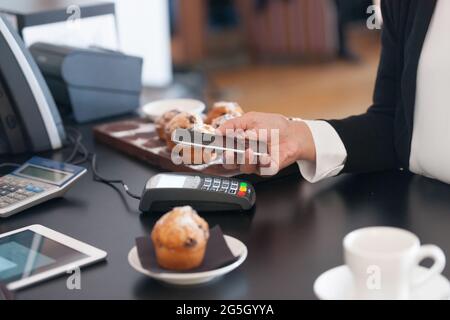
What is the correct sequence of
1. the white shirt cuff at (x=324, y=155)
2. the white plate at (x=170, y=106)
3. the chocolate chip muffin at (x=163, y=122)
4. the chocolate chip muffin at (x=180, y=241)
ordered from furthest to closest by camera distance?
the white plate at (x=170, y=106)
the chocolate chip muffin at (x=163, y=122)
the white shirt cuff at (x=324, y=155)
the chocolate chip muffin at (x=180, y=241)

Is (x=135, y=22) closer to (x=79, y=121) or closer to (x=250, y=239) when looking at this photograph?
(x=79, y=121)

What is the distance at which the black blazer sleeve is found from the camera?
1.30m

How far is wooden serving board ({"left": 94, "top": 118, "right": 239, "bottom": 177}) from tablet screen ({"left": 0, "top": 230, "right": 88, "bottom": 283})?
1.05 feet

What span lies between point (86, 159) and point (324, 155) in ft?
1.59

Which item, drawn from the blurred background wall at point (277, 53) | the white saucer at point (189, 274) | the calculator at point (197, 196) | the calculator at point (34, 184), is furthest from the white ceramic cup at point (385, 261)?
the blurred background wall at point (277, 53)

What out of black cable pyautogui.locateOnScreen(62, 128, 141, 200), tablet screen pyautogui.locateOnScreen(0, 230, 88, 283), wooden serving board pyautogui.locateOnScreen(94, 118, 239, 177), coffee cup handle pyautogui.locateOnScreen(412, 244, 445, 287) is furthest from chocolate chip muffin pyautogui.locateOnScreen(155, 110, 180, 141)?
coffee cup handle pyautogui.locateOnScreen(412, 244, 445, 287)

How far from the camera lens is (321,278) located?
0.89 meters

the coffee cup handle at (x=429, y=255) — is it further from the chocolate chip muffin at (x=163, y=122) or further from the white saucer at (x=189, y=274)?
the chocolate chip muffin at (x=163, y=122)

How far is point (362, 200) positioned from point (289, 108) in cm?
302

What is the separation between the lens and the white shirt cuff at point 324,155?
4.11 feet

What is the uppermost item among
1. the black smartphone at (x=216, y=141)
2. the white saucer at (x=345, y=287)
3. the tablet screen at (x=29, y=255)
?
the black smartphone at (x=216, y=141)

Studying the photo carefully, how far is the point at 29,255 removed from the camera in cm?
100

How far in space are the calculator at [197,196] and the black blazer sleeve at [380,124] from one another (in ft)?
0.82
